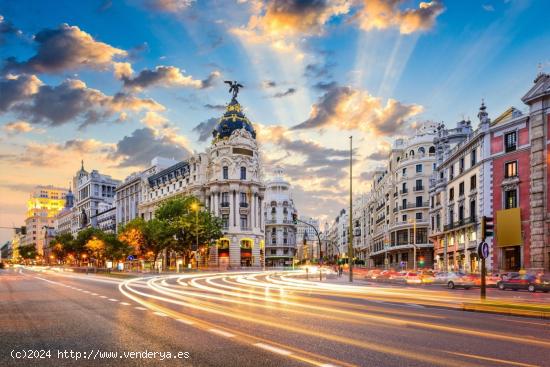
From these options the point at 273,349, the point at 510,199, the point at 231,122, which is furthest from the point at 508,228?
the point at 231,122

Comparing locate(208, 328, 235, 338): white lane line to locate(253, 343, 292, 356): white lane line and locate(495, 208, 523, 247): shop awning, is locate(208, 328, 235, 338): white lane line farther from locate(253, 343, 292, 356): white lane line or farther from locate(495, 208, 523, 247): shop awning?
locate(495, 208, 523, 247): shop awning

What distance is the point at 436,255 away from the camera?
73.8m

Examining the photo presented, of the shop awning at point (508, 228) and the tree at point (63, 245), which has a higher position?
the shop awning at point (508, 228)

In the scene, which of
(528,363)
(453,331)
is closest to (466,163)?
(453,331)

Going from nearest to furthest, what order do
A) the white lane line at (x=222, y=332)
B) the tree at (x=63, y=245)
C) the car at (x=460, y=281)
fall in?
the white lane line at (x=222, y=332)
the car at (x=460, y=281)
the tree at (x=63, y=245)

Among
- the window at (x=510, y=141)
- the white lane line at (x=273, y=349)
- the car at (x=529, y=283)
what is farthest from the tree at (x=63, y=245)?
the white lane line at (x=273, y=349)

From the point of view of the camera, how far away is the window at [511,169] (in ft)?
164

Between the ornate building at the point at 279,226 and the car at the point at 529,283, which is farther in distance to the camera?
the ornate building at the point at 279,226

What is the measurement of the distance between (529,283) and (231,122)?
80.8 meters

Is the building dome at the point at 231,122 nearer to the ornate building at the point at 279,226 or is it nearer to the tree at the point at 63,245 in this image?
the ornate building at the point at 279,226

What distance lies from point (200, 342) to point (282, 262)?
141 m

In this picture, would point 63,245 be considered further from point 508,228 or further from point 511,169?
point 511,169

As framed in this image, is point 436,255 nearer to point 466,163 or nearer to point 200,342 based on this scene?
point 466,163

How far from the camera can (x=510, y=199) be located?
5072cm
